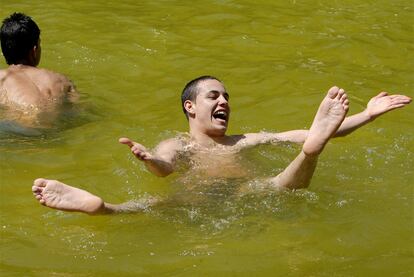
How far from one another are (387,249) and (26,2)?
7.57 meters

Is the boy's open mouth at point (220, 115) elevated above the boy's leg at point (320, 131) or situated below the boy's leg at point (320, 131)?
below

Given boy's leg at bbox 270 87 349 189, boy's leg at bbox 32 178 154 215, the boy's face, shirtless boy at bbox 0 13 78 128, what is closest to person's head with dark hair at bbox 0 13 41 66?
shirtless boy at bbox 0 13 78 128

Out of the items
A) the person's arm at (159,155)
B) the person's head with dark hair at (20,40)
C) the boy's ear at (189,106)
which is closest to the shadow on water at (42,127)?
the person's head with dark hair at (20,40)

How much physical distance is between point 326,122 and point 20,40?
3.48 meters

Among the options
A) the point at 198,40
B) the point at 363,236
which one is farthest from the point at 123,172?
the point at 198,40

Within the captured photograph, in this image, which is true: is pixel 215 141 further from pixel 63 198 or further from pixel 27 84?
pixel 27 84

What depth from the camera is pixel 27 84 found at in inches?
281

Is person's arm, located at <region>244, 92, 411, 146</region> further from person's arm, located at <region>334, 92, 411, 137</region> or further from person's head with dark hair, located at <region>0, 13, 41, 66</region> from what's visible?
person's head with dark hair, located at <region>0, 13, 41, 66</region>

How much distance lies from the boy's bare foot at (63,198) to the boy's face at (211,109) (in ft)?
5.17

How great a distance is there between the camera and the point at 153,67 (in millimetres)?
8797

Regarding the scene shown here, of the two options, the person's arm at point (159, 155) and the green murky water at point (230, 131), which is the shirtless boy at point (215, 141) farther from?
the green murky water at point (230, 131)

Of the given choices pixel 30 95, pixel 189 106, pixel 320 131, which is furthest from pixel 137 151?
pixel 30 95

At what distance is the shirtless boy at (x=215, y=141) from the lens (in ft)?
16.0

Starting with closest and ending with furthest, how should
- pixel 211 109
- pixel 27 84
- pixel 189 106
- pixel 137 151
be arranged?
1. pixel 137 151
2. pixel 211 109
3. pixel 189 106
4. pixel 27 84
